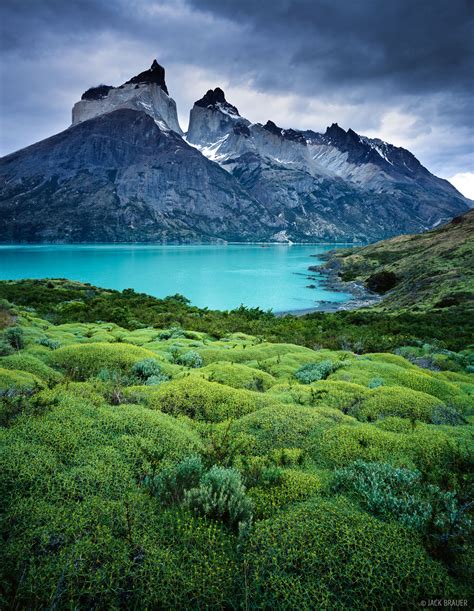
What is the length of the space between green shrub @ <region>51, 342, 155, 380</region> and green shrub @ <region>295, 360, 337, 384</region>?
5.43 metres

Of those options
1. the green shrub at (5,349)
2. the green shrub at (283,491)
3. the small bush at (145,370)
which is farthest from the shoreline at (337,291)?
the green shrub at (283,491)

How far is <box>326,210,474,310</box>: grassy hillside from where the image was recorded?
152 ft

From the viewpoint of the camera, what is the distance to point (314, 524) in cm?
427

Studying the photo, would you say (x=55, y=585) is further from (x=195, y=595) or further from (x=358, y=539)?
(x=358, y=539)

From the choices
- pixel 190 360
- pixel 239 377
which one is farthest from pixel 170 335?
pixel 239 377

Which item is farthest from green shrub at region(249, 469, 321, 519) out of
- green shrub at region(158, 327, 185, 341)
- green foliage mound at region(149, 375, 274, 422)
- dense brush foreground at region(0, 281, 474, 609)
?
green shrub at region(158, 327, 185, 341)

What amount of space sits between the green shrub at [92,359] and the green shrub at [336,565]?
7476mm

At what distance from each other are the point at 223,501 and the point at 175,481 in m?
0.89

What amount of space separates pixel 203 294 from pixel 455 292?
50.3m

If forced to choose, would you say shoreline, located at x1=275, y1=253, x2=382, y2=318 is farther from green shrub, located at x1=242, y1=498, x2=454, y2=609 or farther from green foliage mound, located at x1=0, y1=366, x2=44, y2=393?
green shrub, located at x1=242, y1=498, x2=454, y2=609

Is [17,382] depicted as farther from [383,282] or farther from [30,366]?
[383,282]

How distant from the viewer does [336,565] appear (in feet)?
12.4

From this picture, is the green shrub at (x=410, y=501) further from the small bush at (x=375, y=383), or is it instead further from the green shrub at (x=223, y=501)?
the small bush at (x=375, y=383)

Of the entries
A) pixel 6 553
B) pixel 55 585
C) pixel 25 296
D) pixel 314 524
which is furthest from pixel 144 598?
pixel 25 296
